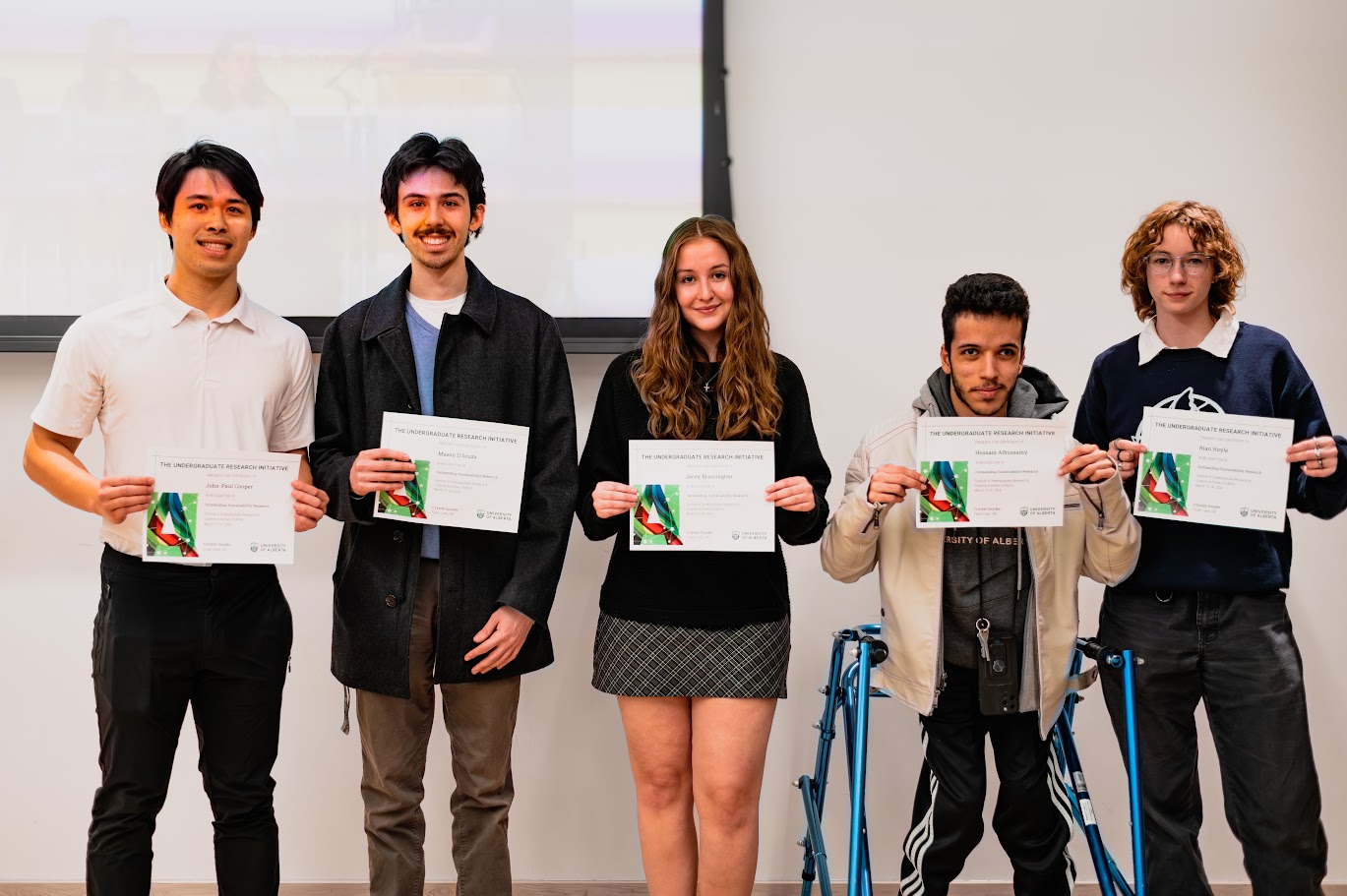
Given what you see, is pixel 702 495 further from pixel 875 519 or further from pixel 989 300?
pixel 989 300

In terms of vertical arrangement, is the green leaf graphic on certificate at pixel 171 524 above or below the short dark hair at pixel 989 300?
below

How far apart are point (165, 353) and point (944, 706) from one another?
1958mm

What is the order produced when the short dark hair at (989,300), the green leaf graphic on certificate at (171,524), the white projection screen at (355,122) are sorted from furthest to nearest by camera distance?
the white projection screen at (355,122)
the short dark hair at (989,300)
the green leaf graphic on certificate at (171,524)

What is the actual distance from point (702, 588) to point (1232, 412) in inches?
52.9

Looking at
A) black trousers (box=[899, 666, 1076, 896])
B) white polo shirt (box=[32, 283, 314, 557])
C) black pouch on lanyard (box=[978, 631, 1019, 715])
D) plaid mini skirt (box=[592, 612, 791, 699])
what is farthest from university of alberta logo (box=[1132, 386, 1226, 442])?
white polo shirt (box=[32, 283, 314, 557])

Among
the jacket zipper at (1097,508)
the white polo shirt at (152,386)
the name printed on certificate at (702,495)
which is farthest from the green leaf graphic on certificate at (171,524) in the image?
the jacket zipper at (1097,508)

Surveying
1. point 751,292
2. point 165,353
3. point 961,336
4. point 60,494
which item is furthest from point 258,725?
point 961,336

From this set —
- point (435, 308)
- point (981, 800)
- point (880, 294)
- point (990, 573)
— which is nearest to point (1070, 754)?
point (981, 800)

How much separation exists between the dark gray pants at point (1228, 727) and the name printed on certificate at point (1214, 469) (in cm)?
23

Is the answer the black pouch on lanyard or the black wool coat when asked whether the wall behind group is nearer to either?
the black wool coat

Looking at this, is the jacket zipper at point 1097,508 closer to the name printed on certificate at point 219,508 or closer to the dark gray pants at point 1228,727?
the dark gray pants at point 1228,727

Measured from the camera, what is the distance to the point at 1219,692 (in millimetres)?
2529

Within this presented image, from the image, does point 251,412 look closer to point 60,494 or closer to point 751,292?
point 60,494

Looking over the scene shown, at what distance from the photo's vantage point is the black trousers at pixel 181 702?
231 centimetres
